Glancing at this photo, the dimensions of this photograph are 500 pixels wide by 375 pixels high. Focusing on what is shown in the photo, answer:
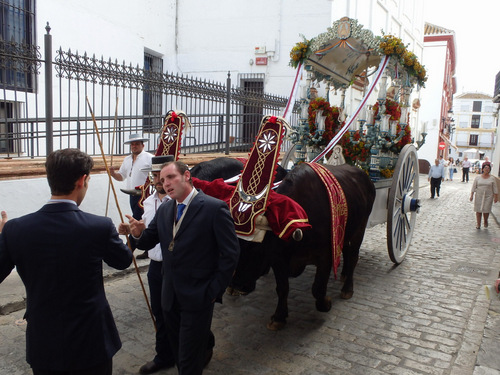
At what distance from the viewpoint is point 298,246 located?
3.82 metres

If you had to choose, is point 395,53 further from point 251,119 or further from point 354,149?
point 251,119

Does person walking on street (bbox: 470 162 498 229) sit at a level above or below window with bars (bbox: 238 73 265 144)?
below

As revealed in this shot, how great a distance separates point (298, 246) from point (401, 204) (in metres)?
3.04

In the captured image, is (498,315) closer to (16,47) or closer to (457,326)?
(457,326)

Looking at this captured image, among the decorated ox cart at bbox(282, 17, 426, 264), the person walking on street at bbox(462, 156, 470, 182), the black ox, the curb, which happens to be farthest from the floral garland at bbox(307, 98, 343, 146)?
the person walking on street at bbox(462, 156, 470, 182)

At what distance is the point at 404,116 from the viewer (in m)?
6.60

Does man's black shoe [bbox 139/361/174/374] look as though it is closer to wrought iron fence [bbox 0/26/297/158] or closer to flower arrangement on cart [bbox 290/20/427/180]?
wrought iron fence [bbox 0/26/297/158]

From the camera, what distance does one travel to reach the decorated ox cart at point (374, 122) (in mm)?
6066

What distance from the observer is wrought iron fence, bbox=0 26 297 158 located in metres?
5.78

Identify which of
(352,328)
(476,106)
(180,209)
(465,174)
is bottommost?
(465,174)

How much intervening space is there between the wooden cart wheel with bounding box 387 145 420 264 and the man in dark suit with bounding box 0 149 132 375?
14.9 feet

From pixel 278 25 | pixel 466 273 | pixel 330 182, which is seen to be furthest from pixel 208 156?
pixel 278 25

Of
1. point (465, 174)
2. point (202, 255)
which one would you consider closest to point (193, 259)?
point (202, 255)

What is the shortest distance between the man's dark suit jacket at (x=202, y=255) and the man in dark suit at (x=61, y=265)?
64 centimetres
